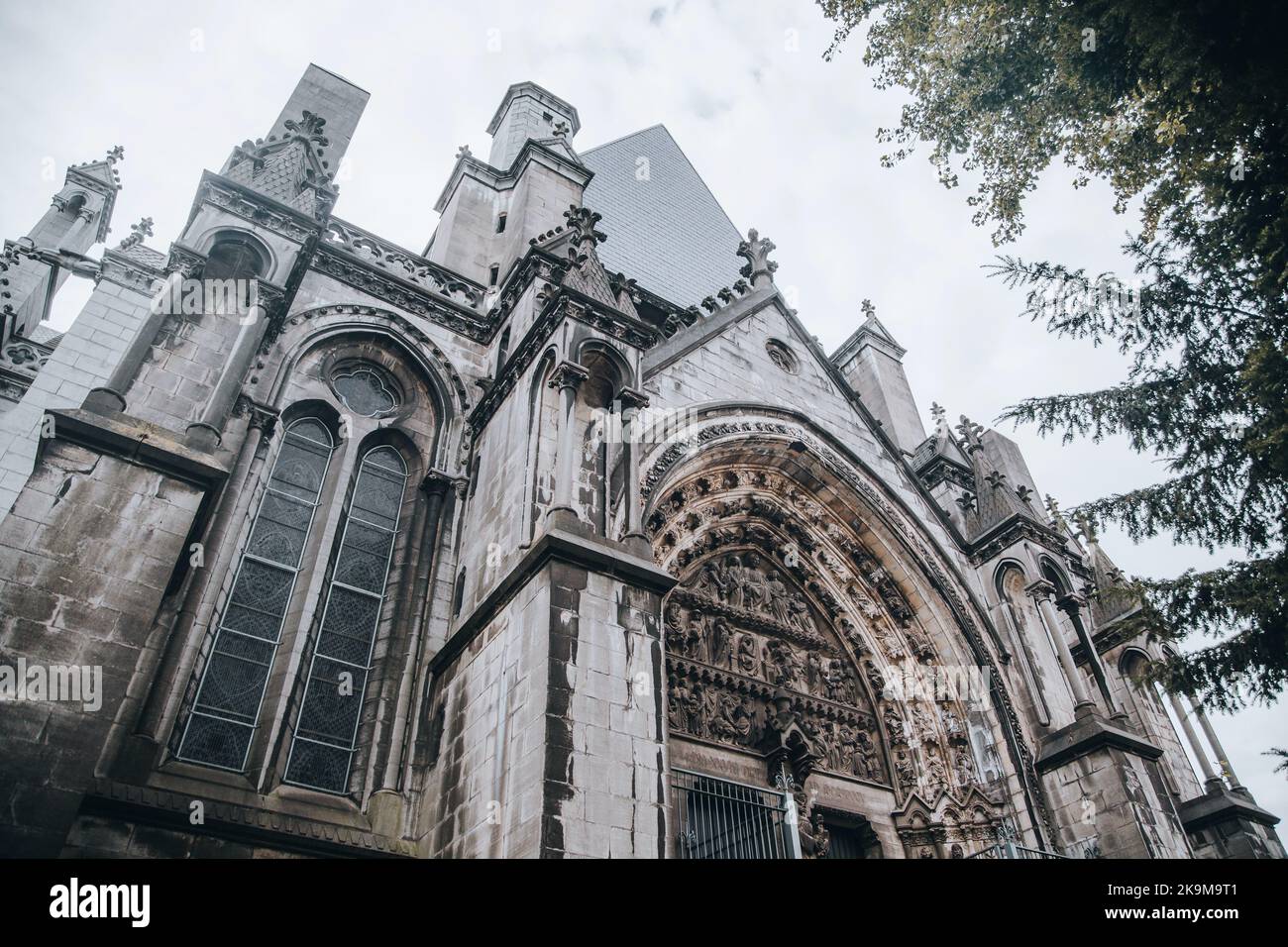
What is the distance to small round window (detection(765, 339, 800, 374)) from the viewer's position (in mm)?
13742

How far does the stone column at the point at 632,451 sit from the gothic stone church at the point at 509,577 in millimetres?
45

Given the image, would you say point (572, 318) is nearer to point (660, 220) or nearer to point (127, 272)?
point (127, 272)

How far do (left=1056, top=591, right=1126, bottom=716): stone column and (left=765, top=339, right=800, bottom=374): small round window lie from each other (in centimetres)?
523

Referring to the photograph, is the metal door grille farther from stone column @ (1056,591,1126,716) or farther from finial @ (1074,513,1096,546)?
stone column @ (1056,591,1126,716)

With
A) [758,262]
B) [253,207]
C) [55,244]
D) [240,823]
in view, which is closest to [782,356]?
[758,262]

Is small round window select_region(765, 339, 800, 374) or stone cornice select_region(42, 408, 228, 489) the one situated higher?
small round window select_region(765, 339, 800, 374)

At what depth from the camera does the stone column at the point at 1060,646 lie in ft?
36.9

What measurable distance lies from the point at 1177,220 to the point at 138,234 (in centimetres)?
1846

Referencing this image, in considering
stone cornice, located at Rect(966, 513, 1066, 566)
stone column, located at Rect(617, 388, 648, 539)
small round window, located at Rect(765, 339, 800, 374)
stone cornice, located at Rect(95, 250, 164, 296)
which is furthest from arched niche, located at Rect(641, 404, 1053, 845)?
stone cornice, located at Rect(95, 250, 164, 296)

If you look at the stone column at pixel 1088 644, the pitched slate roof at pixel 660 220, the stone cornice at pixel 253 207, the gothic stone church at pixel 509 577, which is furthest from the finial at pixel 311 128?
the stone column at pixel 1088 644

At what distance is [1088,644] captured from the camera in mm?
11828

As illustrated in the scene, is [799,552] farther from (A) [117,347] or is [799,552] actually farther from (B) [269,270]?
(A) [117,347]
